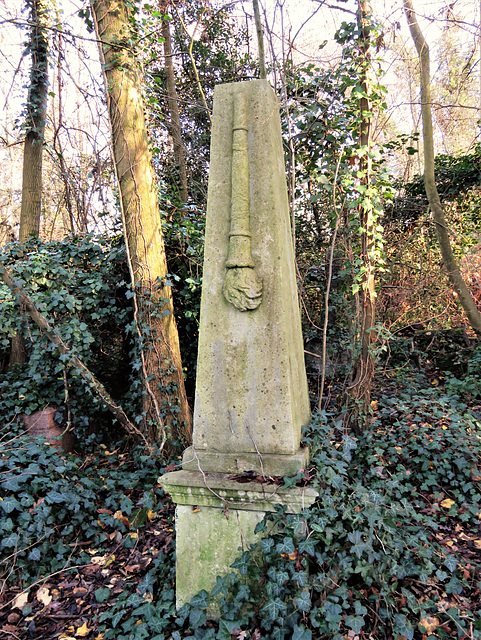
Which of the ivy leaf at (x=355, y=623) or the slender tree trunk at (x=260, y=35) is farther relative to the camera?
the slender tree trunk at (x=260, y=35)

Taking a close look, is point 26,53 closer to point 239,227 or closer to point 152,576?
point 239,227

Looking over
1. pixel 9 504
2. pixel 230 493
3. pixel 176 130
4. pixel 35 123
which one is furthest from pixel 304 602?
pixel 176 130

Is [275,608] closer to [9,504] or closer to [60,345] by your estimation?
[9,504]

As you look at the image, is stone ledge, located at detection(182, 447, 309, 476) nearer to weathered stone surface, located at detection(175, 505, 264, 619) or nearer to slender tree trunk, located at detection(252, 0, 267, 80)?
weathered stone surface, located at detection(175, 505, 264, 619)

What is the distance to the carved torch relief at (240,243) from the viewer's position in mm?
2350

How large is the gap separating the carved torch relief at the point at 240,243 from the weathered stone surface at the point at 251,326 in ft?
0.13

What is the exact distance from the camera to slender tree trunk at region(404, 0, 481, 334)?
5230 mm

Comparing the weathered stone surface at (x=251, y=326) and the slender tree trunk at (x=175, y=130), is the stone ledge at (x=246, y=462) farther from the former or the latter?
the slender tree trunk at (x=175, y=130)

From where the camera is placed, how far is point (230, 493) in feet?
7.54

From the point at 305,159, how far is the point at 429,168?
2164 mm

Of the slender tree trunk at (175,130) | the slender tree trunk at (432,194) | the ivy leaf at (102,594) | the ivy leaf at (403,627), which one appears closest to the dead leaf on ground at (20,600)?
the ivy leaf at (102,594)

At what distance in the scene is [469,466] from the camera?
3.46 metres

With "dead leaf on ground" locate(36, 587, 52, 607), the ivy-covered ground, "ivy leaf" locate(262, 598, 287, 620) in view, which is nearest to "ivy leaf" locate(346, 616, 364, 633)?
the ivy-covered ground

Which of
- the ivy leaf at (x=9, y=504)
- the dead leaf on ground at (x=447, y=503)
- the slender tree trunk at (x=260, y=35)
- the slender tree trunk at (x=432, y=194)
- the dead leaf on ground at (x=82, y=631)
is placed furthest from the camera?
the slender tree trunk at (x=432, y=194)
